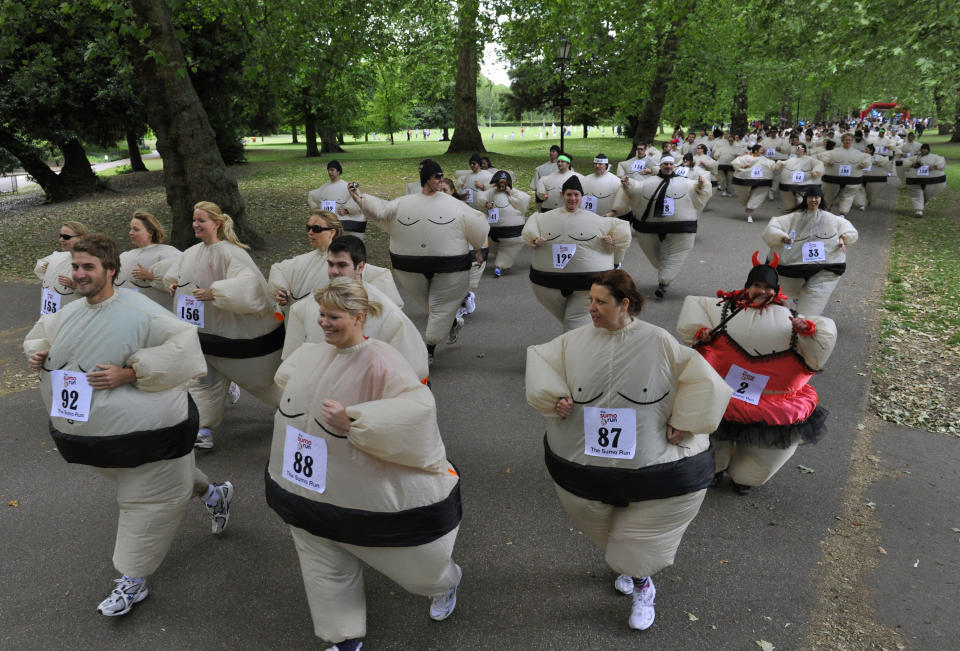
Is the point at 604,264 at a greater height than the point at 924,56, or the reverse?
the point at 924,56

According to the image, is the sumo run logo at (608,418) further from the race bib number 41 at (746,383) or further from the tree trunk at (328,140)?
the tree trunk at (328,140)

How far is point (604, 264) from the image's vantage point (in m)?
6.60

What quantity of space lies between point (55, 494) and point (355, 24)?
12754 millimetres

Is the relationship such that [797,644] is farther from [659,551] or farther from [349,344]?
[349,344]

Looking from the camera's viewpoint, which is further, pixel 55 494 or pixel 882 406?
pixel 882 406

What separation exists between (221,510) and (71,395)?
53.8 inches

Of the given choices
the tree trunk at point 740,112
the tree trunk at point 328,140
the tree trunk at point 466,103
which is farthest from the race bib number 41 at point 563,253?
the tree trunk at point 328,140

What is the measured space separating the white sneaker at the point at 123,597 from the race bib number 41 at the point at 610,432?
2.71 m

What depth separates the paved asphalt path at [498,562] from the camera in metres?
3.50

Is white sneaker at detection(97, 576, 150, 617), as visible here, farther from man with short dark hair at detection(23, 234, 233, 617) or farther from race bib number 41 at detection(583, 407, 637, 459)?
race bib number 41 at detection(583, 407, 637, 459)

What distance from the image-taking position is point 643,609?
3.49 m

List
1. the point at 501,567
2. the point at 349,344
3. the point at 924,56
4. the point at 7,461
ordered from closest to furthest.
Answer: the point at 349,344, the point at 501,567, the point at 7,461, the point at 924,56

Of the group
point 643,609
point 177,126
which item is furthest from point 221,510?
point 177,126

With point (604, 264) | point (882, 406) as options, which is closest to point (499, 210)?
point (604, 264)
